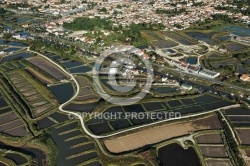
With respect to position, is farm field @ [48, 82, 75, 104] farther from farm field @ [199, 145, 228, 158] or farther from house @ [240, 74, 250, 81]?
house @ [240, 74, 250, 81]

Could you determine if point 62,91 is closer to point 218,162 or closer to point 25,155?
point 25,155

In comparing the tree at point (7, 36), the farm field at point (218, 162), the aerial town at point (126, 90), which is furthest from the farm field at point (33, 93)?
the farm field at point (218, 162)

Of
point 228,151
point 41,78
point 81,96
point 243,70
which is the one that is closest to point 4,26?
point 41,78

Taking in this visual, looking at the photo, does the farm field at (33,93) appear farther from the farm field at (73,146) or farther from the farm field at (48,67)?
the farm field at (73,146)

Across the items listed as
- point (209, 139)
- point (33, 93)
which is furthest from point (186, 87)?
point (33, 93)

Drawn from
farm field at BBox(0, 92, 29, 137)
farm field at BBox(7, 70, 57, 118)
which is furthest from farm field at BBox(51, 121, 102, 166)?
farm field at BBox(7, 70, 57, 118)

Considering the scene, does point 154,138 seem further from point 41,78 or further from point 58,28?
point 58,28
